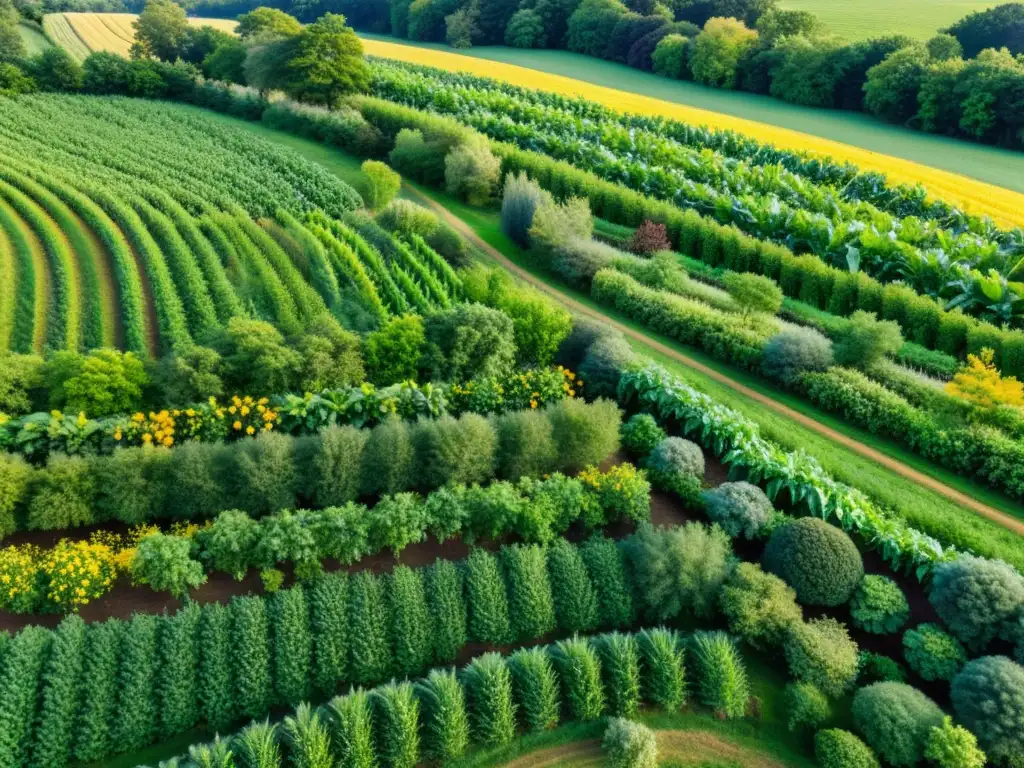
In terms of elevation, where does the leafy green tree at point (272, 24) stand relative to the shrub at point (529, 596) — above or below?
above

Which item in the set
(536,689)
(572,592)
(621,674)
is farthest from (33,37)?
(621,674)

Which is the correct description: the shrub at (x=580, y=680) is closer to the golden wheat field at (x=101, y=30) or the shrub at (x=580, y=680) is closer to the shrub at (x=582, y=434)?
the shrub at (x=582, y=434)

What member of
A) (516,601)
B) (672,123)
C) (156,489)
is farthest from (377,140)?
(516,601)

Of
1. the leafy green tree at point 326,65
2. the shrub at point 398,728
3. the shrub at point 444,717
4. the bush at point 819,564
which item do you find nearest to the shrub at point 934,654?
the bush at point 819,564

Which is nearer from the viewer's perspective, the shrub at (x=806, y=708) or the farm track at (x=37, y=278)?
the shrub at (x=806, y=708)

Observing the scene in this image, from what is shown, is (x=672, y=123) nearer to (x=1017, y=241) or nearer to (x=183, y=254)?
(x=1017, y=241)
